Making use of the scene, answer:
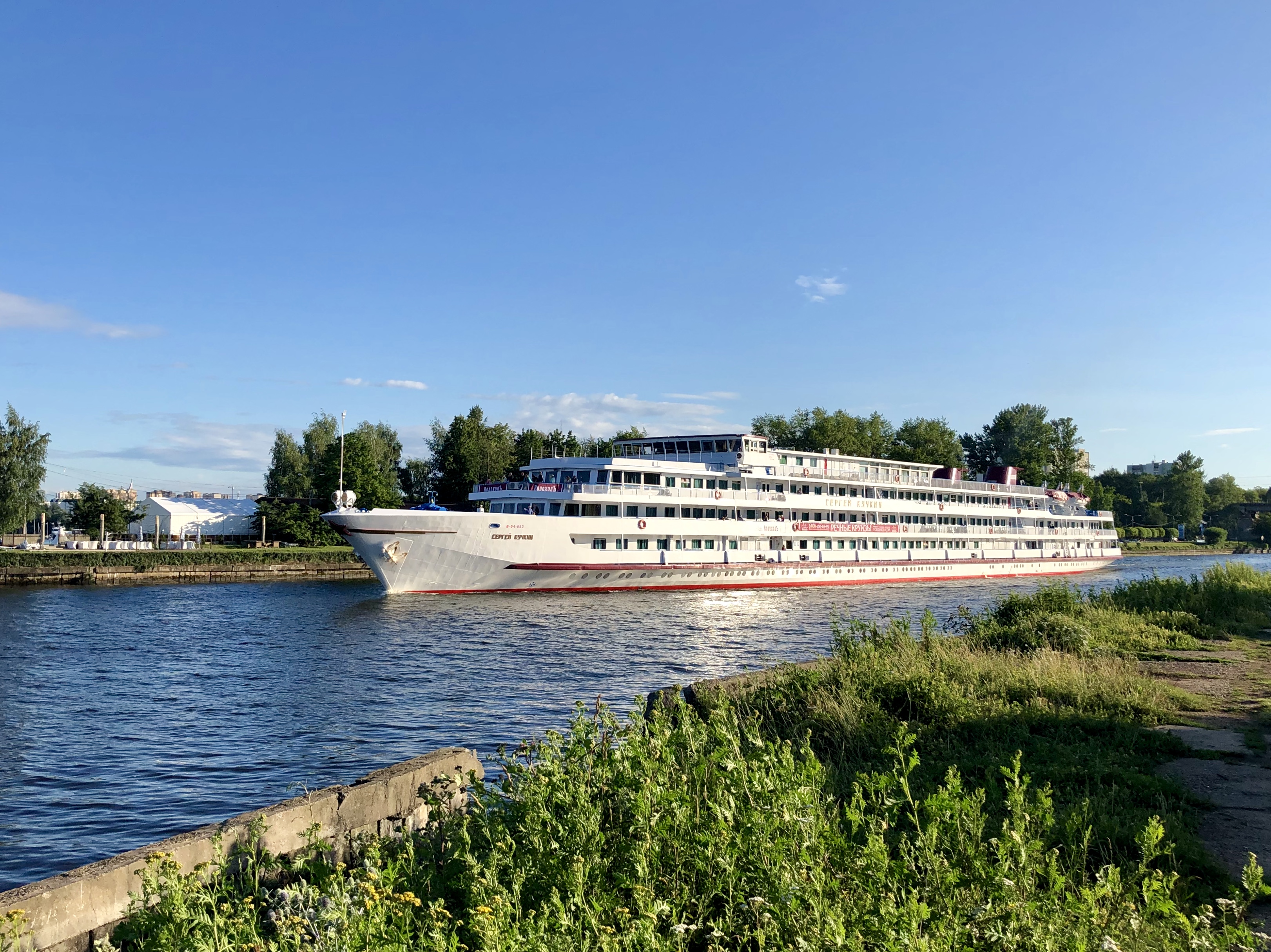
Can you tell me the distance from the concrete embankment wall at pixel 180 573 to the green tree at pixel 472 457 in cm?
3004

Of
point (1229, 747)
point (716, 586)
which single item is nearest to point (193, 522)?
point (716, 586)

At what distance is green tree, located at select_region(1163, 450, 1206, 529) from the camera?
16738 cm

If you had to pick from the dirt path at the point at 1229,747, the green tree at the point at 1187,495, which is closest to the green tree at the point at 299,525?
the dirt path at the point at 1229,747

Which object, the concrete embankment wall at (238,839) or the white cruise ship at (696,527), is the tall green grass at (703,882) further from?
the white cruise ship at (696,527)

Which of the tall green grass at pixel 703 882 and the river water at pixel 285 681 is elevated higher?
the tall green grass at pixel 703 882

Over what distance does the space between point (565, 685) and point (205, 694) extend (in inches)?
385

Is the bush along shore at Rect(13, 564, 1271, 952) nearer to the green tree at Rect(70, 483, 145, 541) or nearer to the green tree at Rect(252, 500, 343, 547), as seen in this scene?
the green tree at Rect(252, 500, 343, 547)

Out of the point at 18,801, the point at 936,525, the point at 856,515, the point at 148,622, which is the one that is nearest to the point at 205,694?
the point at 18,801

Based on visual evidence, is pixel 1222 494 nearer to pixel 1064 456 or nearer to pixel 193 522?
pixel 1064 456

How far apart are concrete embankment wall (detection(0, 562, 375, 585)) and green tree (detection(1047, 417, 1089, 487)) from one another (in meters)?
118

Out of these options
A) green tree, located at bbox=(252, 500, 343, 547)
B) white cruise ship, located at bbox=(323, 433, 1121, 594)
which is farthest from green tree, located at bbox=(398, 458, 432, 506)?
white cruise ship, located at bbox=(323, 433, 1121, 594)

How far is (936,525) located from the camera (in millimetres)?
65125

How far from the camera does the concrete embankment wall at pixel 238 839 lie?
21.6 ft

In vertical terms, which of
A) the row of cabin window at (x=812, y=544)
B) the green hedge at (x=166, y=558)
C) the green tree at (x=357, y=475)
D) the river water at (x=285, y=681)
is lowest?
the river water at (x=285, y=681)
